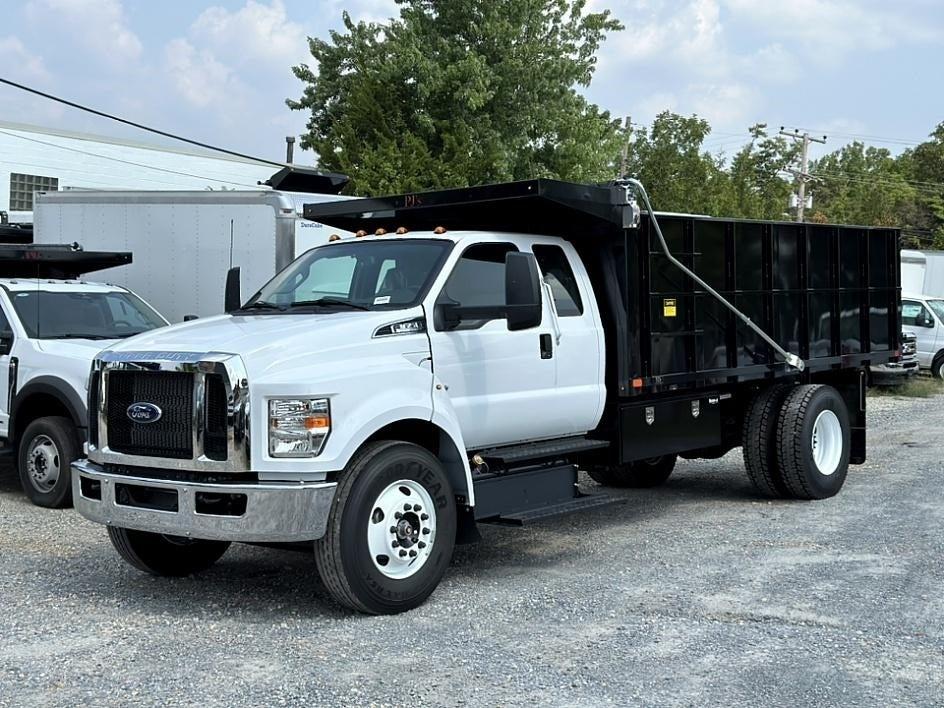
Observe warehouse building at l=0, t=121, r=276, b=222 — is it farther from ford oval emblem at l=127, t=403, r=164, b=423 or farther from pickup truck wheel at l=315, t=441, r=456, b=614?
pickup truck wheel at l=315, t=441, r=456, b=614

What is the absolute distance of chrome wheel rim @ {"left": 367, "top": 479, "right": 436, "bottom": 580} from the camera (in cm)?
672

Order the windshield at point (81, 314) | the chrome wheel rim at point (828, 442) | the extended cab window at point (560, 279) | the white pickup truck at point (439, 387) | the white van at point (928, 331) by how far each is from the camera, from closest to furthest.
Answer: the white pickup truck at point (439, 387)
the extended cab window at point (560, 279)
the chrome wheel rim at point (828, 442)
the windshield at point (81, 314)
the white van at point (928, 331)

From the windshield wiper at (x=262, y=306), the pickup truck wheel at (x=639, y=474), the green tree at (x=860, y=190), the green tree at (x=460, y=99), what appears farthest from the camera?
the green tree at (x=860, y=190)

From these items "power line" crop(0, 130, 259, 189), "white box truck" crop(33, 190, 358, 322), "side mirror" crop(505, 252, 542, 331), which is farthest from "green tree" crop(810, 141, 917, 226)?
"side mirror" crop(505, 252, 542, 331)

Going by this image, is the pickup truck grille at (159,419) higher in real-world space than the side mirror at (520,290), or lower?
lower

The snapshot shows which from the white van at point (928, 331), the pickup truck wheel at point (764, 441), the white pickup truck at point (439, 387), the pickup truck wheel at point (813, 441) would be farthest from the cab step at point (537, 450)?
the white van at point (928, 331)

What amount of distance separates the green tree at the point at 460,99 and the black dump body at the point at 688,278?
656 inches

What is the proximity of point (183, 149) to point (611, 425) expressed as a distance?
1158 inches

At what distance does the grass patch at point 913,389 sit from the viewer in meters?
21.8

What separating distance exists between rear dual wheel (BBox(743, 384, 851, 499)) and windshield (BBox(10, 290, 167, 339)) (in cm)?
560

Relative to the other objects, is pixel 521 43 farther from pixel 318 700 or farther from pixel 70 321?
pixel 318 700

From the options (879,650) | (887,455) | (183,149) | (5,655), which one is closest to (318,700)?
(5,655)

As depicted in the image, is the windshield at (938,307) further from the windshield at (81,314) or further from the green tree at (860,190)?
the green tree at (860,190)

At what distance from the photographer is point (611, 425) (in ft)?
28.7
